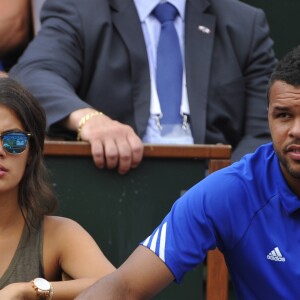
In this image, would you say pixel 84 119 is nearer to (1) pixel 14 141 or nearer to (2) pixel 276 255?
(1) pixel 14 141

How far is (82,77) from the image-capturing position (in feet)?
15.7

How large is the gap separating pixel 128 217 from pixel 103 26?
1023 millimetres

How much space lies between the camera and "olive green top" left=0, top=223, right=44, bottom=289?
11.5 feet

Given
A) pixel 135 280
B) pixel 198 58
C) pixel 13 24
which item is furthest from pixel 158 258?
pixel 13 24

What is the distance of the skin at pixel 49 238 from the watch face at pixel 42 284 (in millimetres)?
130

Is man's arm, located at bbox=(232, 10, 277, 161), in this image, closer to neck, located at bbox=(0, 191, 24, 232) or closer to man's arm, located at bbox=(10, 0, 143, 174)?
man's arm, located at bbox=(10, 0, 143, 174)

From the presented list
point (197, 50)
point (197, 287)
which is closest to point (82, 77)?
point (197, 50)

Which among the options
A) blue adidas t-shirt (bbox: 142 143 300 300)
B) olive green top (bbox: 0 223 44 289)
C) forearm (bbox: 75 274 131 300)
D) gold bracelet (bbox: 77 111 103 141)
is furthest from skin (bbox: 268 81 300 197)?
gold bracelet (bbox: 77 111 103 141)

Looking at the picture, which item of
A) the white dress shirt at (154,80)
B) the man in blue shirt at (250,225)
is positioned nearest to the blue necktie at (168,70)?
the white dress shirt at (154,80)

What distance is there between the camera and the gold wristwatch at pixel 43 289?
334 cm

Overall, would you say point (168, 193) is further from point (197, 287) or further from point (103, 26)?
point (103, 26)

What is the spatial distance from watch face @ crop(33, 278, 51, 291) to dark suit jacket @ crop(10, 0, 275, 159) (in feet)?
4.37

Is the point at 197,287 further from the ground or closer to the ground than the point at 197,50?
closer to the ground

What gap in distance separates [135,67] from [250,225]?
1.59m
